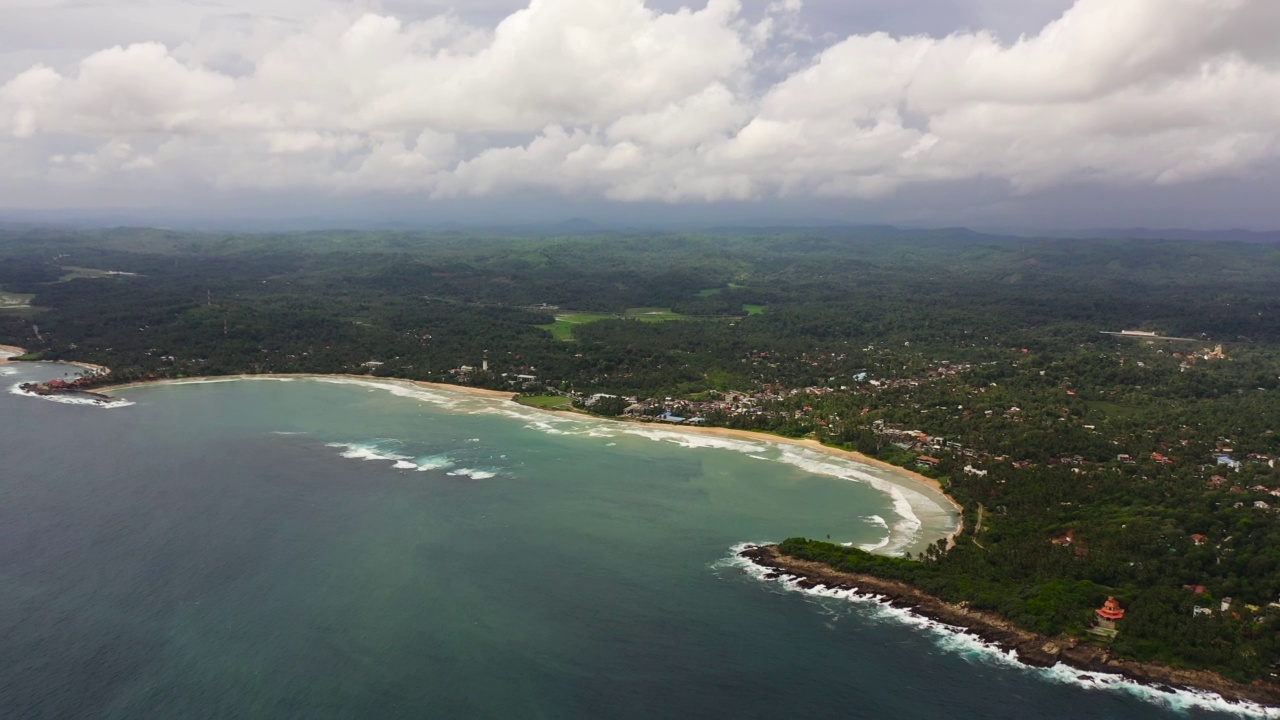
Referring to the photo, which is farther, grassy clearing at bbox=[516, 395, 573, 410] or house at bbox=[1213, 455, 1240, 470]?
grassy clearing at bbox=[516, 395, 573, 410]

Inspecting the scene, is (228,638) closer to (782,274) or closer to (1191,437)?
(1191,437)

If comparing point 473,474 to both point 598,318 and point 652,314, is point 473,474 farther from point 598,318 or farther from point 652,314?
point 652,314

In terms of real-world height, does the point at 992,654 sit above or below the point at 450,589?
below

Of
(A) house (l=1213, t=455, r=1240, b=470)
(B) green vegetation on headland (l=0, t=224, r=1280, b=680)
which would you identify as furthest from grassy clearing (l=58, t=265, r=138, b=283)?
(A) house (l=1213, t=455, r=1240, b=470)

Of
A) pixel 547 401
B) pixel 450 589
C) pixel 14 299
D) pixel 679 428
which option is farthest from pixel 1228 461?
pixel 14 299

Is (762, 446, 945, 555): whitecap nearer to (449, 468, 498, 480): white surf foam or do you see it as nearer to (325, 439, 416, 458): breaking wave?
(449, 468, 498, 480): white surf foam

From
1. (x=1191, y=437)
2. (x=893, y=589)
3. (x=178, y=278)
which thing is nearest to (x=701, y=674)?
(x=893, y=589)
